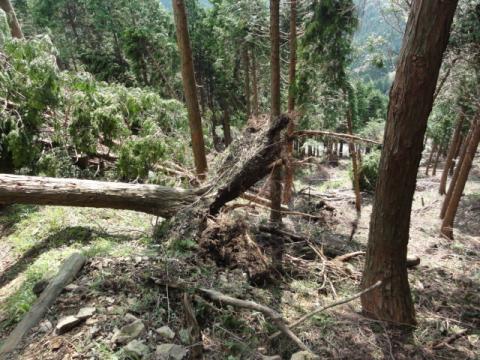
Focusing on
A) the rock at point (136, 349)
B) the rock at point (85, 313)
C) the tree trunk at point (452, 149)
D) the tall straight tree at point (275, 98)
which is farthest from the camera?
the tree trunk at point (452, 149)

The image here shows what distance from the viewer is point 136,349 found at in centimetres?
256

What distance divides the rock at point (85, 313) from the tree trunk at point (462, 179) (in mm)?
9561

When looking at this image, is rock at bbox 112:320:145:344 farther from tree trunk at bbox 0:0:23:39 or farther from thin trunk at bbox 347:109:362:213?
tree trunk at bbox 0:0:23:39

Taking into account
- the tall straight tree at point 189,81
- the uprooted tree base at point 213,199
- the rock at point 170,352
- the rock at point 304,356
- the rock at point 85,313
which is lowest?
the rock at point 85,313

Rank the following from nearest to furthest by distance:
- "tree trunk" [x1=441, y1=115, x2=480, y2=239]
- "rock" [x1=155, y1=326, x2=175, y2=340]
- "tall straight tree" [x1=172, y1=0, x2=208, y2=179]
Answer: "rock" [x1=155, y1=326, x2=175, y2=340] < "tall straight tree" [x1=172, y1=0, x2=208, y2=179] < "tree trunk" [x1=441, y1=115, x2=480, y2=239]

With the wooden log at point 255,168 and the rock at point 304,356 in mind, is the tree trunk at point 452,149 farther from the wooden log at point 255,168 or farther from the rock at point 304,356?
the rock at point 304,356

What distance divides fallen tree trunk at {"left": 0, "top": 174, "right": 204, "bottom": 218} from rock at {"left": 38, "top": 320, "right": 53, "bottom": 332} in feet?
7.22

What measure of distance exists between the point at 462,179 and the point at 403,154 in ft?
24.1

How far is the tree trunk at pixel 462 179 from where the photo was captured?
8430 mm

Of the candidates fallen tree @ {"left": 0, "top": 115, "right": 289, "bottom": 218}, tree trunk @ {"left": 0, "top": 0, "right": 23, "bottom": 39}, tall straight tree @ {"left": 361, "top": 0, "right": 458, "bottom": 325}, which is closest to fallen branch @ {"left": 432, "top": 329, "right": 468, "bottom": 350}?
tall straight tree @ {"left": 361, "top": 0, "right": 458, "bottom": 325}

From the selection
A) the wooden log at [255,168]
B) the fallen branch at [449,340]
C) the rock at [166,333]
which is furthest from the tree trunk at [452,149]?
the rock at [166,333]

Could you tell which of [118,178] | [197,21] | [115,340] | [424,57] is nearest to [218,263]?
[115,340]

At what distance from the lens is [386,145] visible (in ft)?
10.2

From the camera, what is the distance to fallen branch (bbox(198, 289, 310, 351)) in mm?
2812
